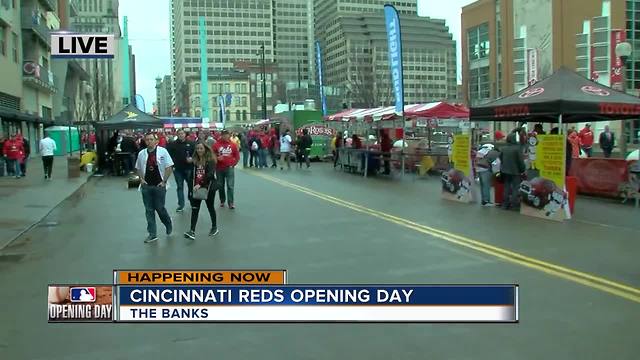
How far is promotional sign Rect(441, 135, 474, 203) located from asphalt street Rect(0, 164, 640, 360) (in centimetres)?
59

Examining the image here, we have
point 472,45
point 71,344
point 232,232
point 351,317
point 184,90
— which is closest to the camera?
point 351,317

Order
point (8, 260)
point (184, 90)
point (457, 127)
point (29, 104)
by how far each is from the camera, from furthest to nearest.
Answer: point (184, 90)
point (29, 104)
point (457, 127)
point (8, 260)

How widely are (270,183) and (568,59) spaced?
46714 millimetres

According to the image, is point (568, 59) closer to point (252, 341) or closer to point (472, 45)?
point (472, 45)

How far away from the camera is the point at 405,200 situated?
15.9m

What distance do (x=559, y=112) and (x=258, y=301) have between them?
10625mm

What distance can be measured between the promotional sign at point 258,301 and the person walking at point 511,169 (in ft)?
30.9

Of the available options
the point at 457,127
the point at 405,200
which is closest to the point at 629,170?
the point at 405,200

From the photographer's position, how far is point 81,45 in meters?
10.1

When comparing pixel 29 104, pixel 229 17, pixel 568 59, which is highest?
pixel 229 17

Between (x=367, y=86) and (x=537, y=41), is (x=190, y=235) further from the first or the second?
(x=537, y=41)

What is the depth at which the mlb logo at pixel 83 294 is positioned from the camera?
181 inches

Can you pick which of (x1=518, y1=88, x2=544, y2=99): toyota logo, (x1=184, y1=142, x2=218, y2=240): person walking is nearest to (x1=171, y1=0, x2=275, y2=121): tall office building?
(x1=518, y1=88, x2=544, y2=99): toyota logo

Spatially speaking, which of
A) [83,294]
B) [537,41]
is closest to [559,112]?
[83,294]
